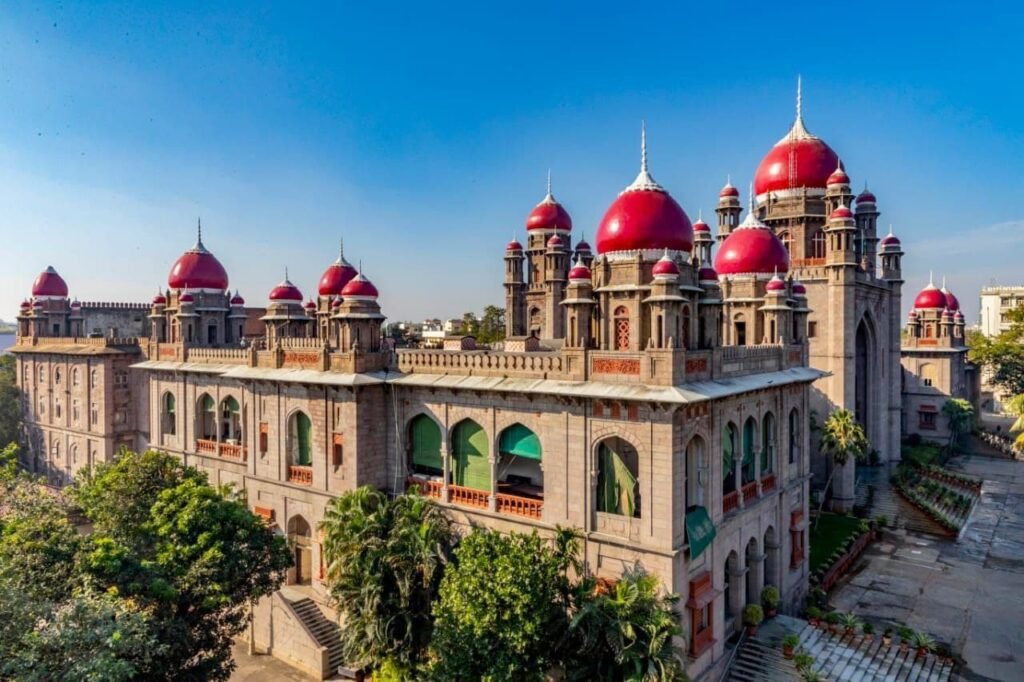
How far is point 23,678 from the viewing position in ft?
40.3

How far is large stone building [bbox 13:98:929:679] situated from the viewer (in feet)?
61.7

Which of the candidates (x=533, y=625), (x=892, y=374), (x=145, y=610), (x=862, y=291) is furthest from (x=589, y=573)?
(x=892, y=374)

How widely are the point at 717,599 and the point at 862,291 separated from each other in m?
28.5

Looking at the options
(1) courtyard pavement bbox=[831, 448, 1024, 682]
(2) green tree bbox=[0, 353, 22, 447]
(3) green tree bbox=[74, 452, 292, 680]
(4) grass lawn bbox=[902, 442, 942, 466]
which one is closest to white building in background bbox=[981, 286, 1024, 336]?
(4) grass lawn bbox=[902, 442, 942, 466]

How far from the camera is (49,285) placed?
48.8 meters

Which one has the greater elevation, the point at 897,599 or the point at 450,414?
the point at 450,414

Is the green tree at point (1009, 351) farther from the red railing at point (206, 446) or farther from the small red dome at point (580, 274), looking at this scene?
the red railing at point (206, 446)

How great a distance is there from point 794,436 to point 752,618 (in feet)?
26.8

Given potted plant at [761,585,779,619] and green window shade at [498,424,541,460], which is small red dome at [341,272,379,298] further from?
potted plant at [761,585,779,619]

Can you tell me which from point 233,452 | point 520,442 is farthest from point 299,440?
point 520,442

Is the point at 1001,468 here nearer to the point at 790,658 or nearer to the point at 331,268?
the point at 790,658

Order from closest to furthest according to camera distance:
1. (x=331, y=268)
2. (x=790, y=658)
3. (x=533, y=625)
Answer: (x=533, y=625) < (x=790, y=658) < (x=331, y=268)

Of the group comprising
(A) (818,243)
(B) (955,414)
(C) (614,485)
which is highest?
(A) (818,243)

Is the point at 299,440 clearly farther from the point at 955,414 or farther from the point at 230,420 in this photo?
the point at 955,414
